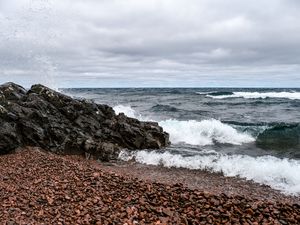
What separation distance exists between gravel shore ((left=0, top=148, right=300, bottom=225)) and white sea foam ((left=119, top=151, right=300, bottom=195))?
73 centimetres

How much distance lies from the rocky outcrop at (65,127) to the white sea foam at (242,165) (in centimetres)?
115

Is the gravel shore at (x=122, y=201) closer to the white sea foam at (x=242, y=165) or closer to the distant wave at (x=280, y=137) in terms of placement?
the white sea foam at (x=242, y=165)

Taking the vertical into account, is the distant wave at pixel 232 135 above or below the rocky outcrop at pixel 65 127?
below

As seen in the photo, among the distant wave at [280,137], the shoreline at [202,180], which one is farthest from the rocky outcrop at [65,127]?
the distant wave at [280,137]

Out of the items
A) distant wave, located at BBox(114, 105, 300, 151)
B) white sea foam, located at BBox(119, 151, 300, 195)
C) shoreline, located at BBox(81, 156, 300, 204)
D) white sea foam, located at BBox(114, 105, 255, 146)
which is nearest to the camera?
shoreline, located at BBox(81, 156, 300, 204)

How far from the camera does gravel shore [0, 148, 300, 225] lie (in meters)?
7.29

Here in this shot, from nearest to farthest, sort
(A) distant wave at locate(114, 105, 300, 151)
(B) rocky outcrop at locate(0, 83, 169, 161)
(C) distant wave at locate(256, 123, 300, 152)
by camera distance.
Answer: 1. (B) rocky outcrop at locate(0, 83, 169, 161)
2. (C) distant wave at locate(256, 123, 300, 152)
3. (A) distant wave at locate(114, 105, 300, 151)

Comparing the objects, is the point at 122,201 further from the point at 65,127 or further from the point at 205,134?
the point at 205,134

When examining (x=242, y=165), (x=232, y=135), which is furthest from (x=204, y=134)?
(x=242, y=165)

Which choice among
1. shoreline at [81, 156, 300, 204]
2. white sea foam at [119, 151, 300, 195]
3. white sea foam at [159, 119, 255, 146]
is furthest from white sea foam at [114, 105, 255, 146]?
shoreline at [81, 156, 300, 204]

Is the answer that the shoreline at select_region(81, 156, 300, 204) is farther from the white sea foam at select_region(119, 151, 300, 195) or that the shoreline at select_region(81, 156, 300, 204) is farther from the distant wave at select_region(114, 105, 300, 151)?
the distant wave at select_region(114, 105, 300, 151)

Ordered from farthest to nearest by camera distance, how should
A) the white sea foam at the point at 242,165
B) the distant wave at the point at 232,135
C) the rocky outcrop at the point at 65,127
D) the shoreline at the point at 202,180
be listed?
Result: the distant wave at the point at 232,135, the rocky outcrop at the point at 65,127, the white sea foam at the point at 242,165, the shoreline at the point at 202,180

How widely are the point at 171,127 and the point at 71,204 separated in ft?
48.1

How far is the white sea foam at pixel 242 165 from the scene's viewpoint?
11.3m
